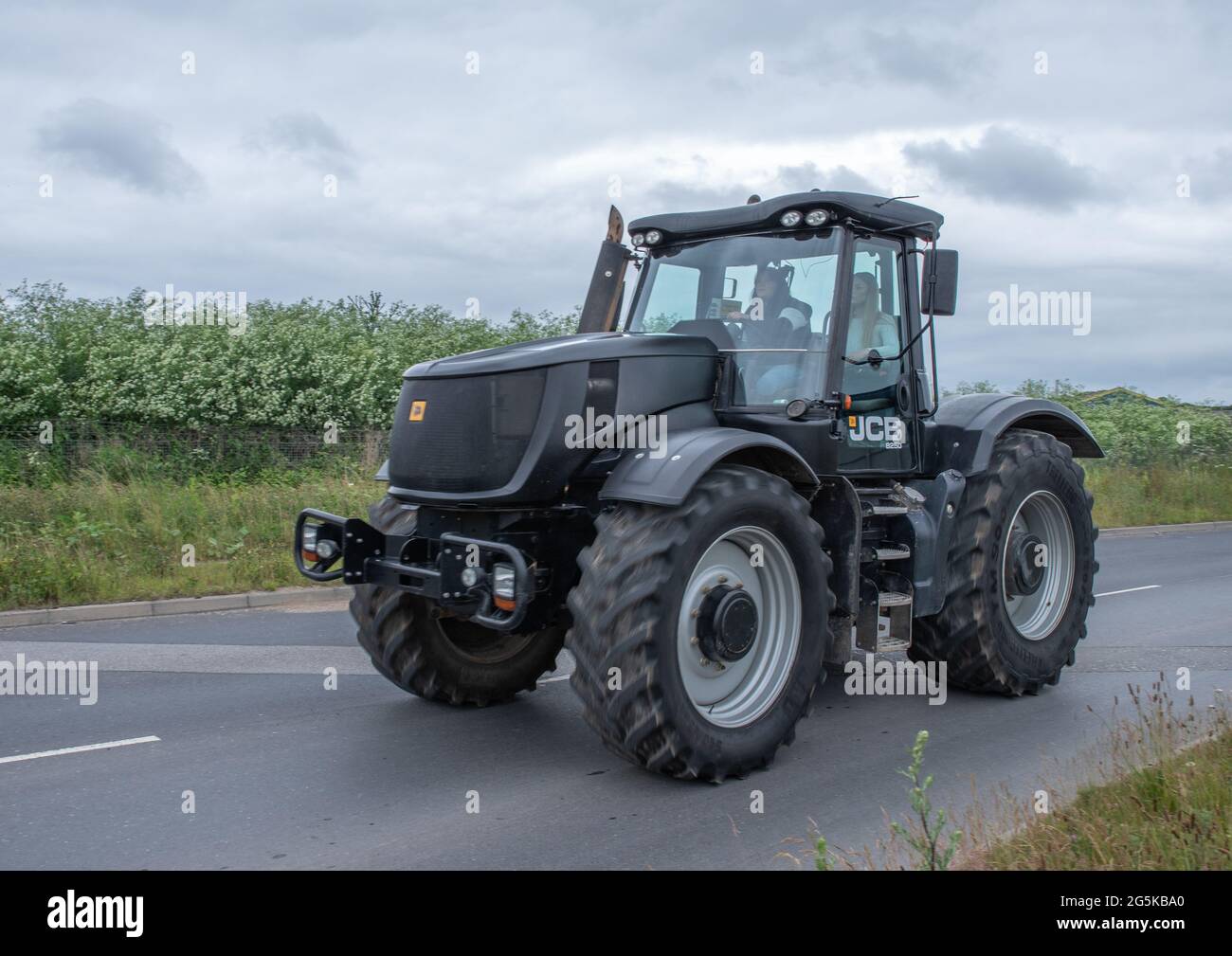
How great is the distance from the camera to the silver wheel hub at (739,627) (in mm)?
5562

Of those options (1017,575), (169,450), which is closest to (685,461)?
(1017,575)

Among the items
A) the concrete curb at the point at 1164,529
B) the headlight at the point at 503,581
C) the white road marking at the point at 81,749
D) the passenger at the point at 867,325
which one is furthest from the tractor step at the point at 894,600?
the concrete curb at the point at 1164,529

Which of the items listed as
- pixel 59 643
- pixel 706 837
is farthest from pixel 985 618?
pixel 59 643

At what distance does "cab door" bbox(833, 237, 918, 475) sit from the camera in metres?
6.59

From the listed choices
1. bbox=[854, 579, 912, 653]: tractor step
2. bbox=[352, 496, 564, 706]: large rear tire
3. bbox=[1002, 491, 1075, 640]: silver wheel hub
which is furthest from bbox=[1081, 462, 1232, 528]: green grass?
bbox=[352, 496, 564, 706]: large rear tire

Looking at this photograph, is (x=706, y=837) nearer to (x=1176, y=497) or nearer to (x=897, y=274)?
(x=897, y=274)

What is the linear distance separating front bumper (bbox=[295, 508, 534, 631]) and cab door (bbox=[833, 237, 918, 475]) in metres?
2.21

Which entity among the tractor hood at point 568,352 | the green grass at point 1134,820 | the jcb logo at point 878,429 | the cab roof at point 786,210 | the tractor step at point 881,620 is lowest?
the green grass at point 1134,820

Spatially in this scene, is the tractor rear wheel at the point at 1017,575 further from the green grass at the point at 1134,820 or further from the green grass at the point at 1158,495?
the green grass at the point at 1158,495

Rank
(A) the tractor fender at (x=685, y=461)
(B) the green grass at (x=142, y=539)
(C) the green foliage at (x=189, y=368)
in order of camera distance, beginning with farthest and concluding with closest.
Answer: (C) the green foliage at (x=189, y=368) < (B) the green grass at (x=142, y=539) < (A) the tractor fender at (x=685, y=461)

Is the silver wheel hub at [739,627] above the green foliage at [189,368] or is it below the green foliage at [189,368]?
below

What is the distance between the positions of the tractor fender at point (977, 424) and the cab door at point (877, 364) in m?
0.32

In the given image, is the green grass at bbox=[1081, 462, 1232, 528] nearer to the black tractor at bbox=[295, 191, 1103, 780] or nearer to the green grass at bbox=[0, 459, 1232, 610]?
the green grass at bbox=[0, 459, 1232, 610]

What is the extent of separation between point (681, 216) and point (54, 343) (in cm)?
1655
